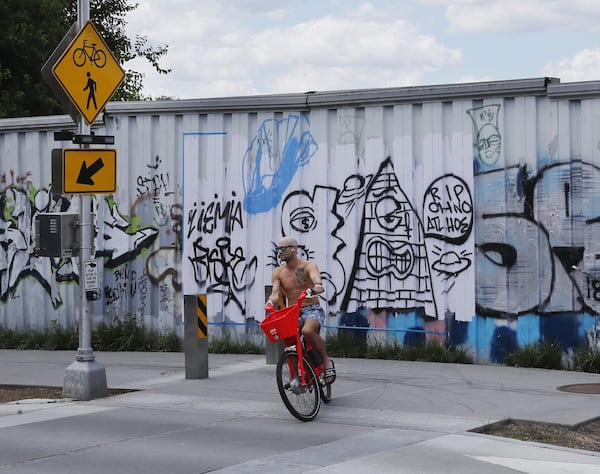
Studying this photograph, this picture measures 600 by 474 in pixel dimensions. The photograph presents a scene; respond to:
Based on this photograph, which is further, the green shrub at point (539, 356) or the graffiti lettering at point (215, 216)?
the graffiti lettering at point (215, 216)

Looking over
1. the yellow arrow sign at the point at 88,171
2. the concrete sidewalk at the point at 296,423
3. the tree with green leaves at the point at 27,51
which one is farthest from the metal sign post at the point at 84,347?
the tree with green leaves at the point at 27,51

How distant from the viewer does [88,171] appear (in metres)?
12.2

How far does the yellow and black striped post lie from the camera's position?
13.3m

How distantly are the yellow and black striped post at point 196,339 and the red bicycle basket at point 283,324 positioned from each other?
3113 mm

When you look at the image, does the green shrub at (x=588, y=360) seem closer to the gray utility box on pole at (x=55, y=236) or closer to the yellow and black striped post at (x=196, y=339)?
the yellow and black striped post at (x=196, y=339)

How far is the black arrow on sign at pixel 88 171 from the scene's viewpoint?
1212 cm

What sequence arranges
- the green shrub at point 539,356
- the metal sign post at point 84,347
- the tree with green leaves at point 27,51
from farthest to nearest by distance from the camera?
the tree with green leaves at point 27,51, the green shrub at point 539,356, the metal sign post at point 84,347

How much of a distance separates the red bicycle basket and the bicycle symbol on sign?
161 inches

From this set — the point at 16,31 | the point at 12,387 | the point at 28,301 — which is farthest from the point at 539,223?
the point at 16,31

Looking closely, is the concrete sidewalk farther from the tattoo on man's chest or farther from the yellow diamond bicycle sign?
the yellow diamond bicycle sign

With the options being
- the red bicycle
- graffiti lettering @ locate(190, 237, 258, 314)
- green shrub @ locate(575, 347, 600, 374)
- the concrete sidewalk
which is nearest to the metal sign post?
the concrete sidewalk

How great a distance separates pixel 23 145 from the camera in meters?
18.8

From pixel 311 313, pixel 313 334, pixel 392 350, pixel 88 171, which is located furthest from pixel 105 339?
pixel 313 334

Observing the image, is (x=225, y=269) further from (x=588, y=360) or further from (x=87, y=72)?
(x=588, y=360)
